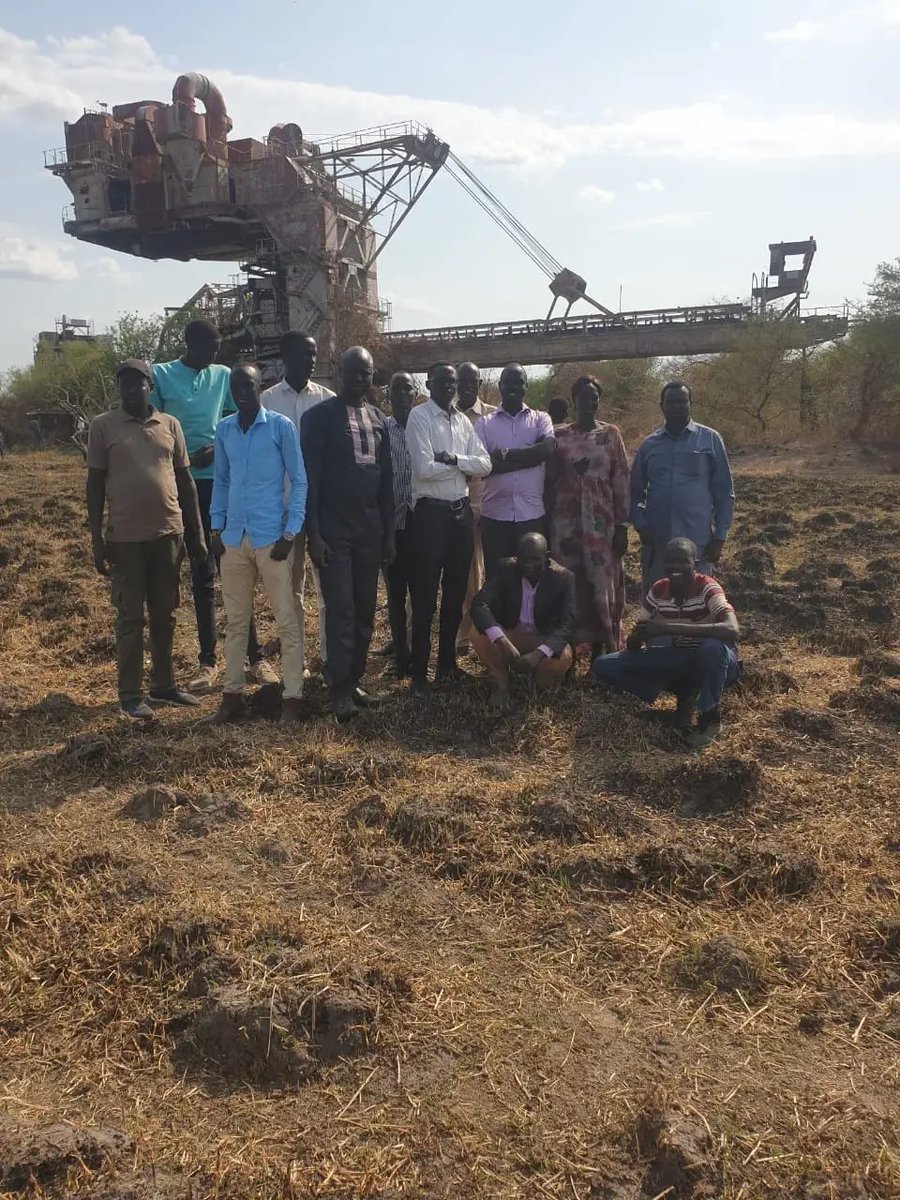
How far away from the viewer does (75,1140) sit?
76.4 inches

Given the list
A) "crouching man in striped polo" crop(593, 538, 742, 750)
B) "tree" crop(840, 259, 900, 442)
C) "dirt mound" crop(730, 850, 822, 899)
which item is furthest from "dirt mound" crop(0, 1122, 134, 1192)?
"tree" crop(840, 259, 900, 442)

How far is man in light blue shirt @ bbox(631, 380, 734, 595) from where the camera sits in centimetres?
492

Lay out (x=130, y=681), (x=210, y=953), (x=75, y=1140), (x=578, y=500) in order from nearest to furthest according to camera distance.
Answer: (x=75, y=1140), (x=210, y=953), (x=130, y=681), (x=578, y=500)

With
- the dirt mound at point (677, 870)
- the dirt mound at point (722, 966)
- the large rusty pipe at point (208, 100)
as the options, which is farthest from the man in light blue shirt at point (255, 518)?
the large rusty pipe at point (208, 100)

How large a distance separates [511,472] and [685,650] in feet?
4.49

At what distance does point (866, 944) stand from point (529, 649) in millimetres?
2434

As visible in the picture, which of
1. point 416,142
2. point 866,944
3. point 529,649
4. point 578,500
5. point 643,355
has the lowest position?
point 866,944

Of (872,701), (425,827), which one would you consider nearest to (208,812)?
(425,827)

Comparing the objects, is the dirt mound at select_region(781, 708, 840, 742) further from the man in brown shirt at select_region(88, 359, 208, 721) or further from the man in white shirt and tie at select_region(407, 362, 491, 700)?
the man in brown shirt at select_region(88, 359, 208, 721)

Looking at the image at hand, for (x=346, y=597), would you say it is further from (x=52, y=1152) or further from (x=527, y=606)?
(x=52, y=1152)

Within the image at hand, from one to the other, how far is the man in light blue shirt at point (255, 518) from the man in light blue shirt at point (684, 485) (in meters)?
1.93

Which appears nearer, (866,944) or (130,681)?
(866,944)

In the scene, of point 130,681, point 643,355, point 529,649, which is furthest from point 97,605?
point 643,355

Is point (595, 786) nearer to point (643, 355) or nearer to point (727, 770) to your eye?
point (727, 770)
